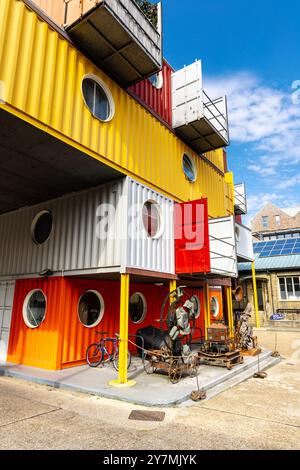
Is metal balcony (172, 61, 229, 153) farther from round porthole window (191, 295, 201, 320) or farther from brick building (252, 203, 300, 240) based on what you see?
brick building (252, 203, 300, 240)

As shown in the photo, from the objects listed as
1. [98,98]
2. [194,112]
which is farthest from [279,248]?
[98,98]

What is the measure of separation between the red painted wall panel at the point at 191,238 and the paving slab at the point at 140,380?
128 inches

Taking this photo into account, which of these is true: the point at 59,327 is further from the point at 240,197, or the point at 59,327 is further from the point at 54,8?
the point at 240,197

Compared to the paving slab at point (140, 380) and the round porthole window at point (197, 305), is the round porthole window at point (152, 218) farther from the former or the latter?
the round porthole window at point (197, 305)

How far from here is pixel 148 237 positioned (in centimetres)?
965

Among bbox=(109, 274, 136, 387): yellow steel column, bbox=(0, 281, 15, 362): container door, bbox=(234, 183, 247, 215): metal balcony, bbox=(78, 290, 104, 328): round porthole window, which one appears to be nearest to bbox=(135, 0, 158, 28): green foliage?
bbox=(109, 274, 136, 387): yellow steel column

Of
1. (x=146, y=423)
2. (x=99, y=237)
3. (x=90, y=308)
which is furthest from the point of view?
(x=90, y=308)

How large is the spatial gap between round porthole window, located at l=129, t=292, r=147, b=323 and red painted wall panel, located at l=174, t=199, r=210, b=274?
2.48 meters

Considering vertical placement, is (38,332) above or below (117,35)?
below

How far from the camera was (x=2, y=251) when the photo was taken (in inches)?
484

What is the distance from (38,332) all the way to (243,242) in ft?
42.9

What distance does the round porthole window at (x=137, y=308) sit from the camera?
11.8 metres

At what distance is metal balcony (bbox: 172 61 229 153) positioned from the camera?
1205 cm

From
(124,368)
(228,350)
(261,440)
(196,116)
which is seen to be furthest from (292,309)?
(261,440)
